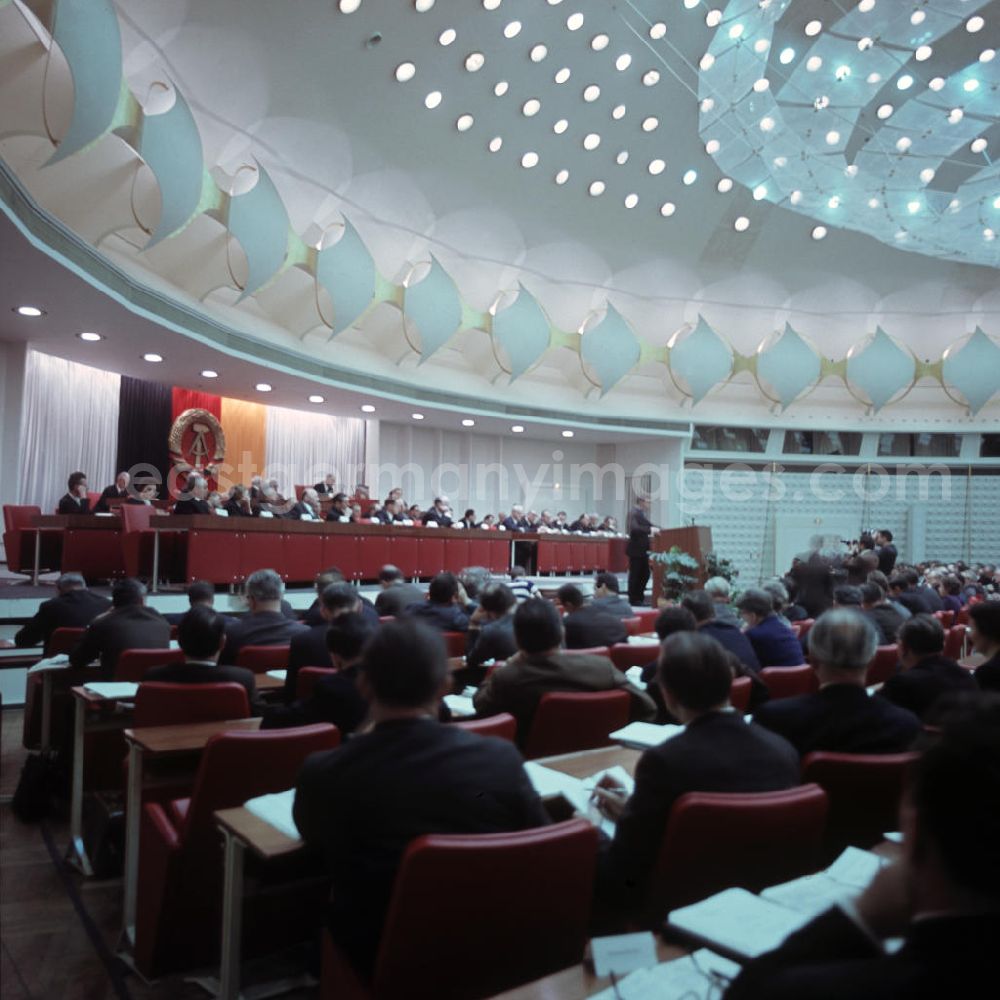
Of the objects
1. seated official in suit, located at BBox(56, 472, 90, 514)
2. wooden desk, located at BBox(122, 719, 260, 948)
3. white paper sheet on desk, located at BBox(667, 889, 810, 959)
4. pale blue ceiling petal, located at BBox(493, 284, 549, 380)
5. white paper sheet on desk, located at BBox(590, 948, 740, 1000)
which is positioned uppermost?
pale blue ceiling petal, located at BBox(493, 284, 549, 380)

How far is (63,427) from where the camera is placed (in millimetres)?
13508

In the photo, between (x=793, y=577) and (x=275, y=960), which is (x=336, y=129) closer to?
(x=793, y=577)

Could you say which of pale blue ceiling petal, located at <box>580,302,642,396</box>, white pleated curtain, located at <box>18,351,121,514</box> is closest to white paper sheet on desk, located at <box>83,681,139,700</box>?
white pleated curtain, located at <box>18,351,121,514</box>

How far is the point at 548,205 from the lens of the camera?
1664 cm

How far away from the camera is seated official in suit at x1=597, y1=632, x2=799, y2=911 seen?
1.80 metres

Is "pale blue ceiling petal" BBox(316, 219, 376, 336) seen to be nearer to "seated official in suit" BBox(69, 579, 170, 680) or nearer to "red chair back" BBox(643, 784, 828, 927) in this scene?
"seated official in suit" BBox(69, 579, 170, 680)

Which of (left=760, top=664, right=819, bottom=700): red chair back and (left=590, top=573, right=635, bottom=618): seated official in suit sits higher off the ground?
(left=590, top=573, right=635, bottom=618): seated official in suit

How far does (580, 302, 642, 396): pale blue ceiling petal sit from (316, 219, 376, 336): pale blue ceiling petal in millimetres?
6262

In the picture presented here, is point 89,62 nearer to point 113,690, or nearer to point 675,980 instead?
point 113,690

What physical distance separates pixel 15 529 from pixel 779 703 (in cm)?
978

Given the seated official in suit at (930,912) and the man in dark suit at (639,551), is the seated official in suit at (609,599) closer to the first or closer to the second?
the seated official in suit at (930,912)

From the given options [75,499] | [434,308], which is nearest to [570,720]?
[75,499]

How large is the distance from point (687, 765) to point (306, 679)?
2.04m

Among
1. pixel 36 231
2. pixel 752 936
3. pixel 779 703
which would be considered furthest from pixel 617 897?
pixel 36 231
